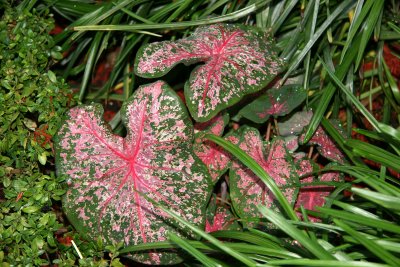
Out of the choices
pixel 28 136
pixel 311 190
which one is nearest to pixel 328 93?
pixel 311 190

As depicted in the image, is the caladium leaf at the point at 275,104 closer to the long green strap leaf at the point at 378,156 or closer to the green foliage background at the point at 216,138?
the green foliage background at the point at 216,138

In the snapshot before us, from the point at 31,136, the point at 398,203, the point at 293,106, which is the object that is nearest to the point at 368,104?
the point at 293,106

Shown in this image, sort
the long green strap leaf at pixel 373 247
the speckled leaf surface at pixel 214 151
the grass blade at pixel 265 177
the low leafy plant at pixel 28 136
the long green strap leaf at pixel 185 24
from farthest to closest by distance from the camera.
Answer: the long green strap leaf at pixel 185 24
the speckled leaf surface at pixel 214 151
the low leafy plant at pixel 28 136
the grass blade at pixel 265 177
the long green strap leaf at pixel 373 247

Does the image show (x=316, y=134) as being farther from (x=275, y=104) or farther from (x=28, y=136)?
(x=28, y=136)

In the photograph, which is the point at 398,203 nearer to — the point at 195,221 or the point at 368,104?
the point at 195,221

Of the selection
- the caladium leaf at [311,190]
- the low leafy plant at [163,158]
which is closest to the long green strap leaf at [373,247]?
the low leafy plant at [163,158]

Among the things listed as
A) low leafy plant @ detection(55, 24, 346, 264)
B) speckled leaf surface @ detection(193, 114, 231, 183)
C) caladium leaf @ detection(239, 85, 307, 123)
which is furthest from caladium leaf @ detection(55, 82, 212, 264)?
caladium leaf @ detection(239, 85, 307, 123)
